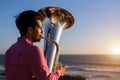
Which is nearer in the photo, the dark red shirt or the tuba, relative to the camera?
the dark red shirt

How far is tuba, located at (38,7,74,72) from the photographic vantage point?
3.92 metres

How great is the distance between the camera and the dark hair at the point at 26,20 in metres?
2.82

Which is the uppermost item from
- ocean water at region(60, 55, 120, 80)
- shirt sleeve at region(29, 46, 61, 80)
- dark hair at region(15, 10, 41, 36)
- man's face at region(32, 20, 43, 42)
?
dark hair at region(15, 10, 41, 36)

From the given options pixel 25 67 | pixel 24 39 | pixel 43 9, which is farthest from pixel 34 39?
pixel 43 9

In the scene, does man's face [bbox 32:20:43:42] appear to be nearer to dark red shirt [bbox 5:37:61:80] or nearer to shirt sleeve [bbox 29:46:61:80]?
dark red shirt [bbox 5:37:61:80]

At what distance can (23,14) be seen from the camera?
9.41 ft

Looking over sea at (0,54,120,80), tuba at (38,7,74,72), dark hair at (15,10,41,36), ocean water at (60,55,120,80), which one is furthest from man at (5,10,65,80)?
ocean water at (60,55,120,80)

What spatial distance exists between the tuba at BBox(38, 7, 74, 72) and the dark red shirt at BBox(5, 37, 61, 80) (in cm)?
98

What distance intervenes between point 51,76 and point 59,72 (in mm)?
200

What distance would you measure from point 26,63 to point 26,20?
379mm

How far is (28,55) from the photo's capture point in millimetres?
2668

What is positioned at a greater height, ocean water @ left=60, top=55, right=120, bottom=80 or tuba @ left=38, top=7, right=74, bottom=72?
tuba @ left=38, top=7, right=74, bottom=72

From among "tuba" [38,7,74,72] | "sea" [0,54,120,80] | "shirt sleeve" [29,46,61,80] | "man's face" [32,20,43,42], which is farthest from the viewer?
"sea" [0,54,120,80]

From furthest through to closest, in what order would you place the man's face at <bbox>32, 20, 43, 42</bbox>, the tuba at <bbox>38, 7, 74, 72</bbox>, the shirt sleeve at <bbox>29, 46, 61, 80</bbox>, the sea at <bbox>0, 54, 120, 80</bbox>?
1. the sea at <bbox>0, 54, 120, 80</bbox>
2. the tuba at <bbox>38, 7, 74, 72</bbox>
3. the man's face at <bbox>32, 20, 43, 42</bbox>
4. the shirt sleeve at <bbox>29, 46, 61, 80</bbox>
